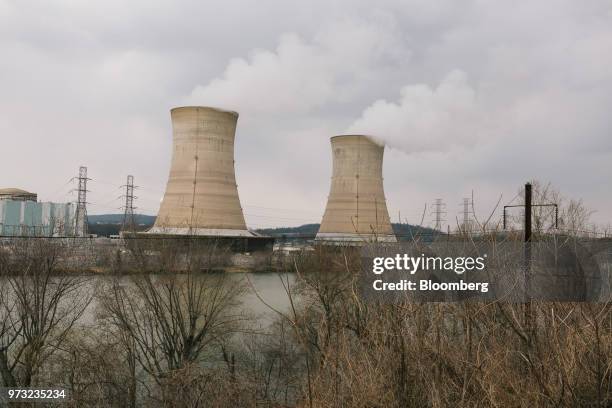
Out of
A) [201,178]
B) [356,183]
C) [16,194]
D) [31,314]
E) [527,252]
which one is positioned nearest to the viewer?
[527,252]

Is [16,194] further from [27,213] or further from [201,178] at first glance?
Answer: [201,178]

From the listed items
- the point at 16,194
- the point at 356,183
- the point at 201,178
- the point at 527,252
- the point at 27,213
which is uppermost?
the point at 16,194

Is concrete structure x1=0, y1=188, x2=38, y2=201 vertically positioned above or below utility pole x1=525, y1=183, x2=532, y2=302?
above

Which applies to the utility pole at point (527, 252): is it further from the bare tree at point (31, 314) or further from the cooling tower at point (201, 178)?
the cooling tower at point (201, 178)

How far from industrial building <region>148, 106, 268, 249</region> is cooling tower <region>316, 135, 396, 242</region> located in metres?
4.06

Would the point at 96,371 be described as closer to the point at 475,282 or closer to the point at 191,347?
the point at 191,347

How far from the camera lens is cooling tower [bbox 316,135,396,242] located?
19.2 m

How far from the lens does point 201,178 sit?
16281 millimetres

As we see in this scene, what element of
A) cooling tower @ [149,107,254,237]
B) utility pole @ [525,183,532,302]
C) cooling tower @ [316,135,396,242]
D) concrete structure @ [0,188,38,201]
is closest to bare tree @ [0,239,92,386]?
cooling tower @ [149,107,254,237]

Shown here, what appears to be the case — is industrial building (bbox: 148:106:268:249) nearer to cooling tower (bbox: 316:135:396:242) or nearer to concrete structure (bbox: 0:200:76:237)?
cooling tower (bbox: 316:135:396:242)

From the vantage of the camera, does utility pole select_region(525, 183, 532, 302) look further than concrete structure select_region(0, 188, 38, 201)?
No

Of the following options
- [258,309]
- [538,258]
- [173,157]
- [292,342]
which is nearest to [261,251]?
[173,157]

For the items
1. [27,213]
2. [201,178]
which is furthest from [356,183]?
[27,213]

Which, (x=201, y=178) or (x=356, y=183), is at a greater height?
(x=356, y=183)
